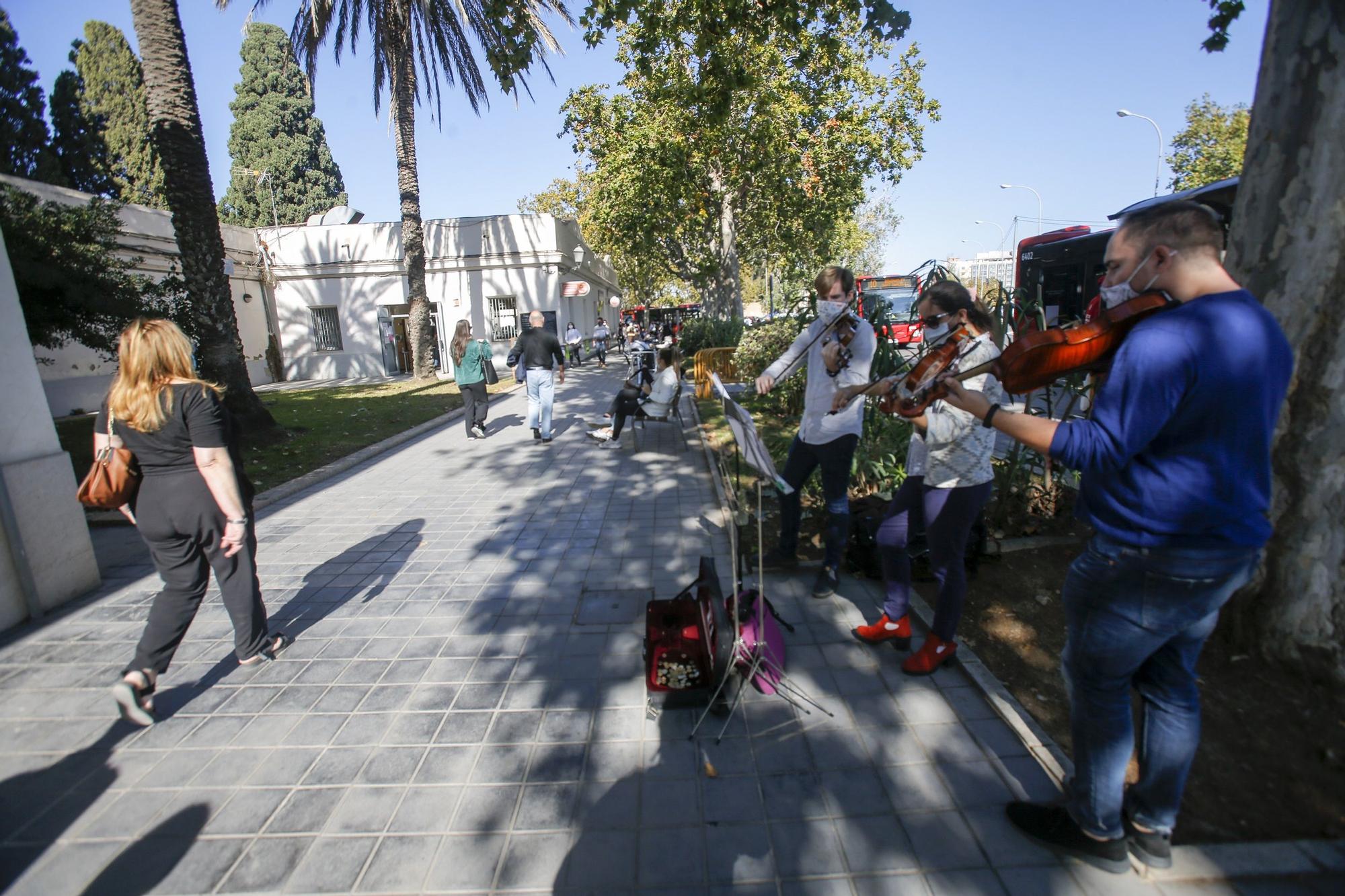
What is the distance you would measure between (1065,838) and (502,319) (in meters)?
24.8

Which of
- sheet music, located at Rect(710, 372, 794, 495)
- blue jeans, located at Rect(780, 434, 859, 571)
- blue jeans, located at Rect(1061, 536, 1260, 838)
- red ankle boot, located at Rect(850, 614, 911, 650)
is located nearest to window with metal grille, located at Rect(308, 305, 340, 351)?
blue jeans, located at Rect(780, 434, 859, 571)

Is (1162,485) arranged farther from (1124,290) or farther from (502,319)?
(502,319)

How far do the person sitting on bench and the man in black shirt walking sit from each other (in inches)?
33.1

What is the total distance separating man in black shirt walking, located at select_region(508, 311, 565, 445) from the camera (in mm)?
9375

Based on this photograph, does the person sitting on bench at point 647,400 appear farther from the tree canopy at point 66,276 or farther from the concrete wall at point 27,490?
the tree canopy at point 66,276

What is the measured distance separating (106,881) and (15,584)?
3068 mm

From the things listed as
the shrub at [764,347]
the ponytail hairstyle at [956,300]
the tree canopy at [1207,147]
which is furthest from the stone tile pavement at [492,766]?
the tree canopy at [1207,147]

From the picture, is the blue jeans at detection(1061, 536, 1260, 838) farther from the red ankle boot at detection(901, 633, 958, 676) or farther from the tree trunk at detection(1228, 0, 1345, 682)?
the tree trunk at detection(1228, 0, 1345, 682)

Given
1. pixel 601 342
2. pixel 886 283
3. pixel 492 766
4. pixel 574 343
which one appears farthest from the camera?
pixel 601 342

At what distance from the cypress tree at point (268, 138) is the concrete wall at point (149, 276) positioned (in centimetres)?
1681

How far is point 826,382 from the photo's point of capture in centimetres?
401

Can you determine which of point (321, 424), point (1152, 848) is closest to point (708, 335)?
point (321, 424)

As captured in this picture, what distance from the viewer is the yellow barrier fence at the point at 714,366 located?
46.3 feet

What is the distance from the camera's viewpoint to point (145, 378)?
3.21m
